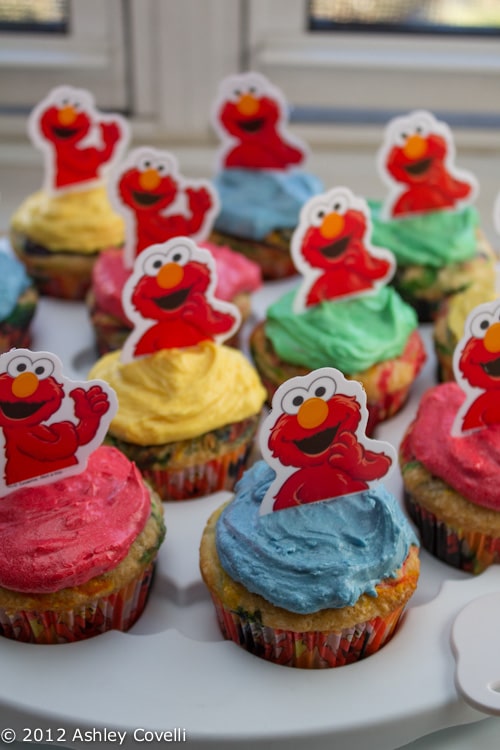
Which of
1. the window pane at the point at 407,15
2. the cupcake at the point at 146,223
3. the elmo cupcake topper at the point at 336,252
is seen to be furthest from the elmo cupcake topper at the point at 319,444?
the window pane at the point at 407,15

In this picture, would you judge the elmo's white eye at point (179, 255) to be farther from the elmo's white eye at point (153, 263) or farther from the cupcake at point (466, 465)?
the cupcake at point (466, 465)

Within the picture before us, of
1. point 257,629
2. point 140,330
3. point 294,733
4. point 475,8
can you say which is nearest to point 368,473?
point 257,629

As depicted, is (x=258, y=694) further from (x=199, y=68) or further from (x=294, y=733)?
(x=199, y=68)

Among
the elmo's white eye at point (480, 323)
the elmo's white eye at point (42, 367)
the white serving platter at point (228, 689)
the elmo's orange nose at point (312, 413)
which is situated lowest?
the white serving platter at point (228, 689)

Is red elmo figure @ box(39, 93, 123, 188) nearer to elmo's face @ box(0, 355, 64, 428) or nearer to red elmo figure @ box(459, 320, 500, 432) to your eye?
elmo's face @ box(0, 355, 64, 428)

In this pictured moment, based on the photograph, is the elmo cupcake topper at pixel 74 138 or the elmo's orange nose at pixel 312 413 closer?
the elmo's orange nose at pixel 312 413
